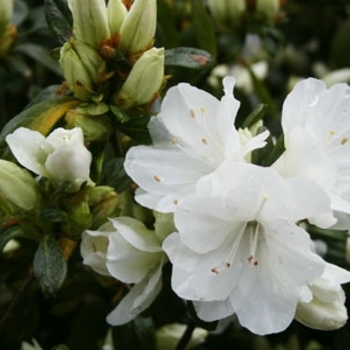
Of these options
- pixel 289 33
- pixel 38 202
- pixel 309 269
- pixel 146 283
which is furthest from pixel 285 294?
pixel 289 33

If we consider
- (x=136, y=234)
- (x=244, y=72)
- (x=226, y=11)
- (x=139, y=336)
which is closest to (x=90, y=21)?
(x=136, y=234)

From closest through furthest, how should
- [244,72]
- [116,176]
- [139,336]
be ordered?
1. [116,176]
2. [139,336]
3. [244,72]

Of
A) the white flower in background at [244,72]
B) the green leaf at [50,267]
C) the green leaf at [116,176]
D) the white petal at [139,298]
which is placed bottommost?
the white flower in background at [244,72]

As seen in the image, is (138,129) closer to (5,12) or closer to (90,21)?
(90,21)

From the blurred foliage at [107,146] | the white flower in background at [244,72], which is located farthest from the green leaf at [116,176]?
the white flower in background at [244,72]

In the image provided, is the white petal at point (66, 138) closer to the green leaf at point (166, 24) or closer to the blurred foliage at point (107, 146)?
the blurred foliage at point (107, 146)

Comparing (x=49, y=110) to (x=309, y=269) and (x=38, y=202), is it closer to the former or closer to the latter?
(x=38, y=202)
